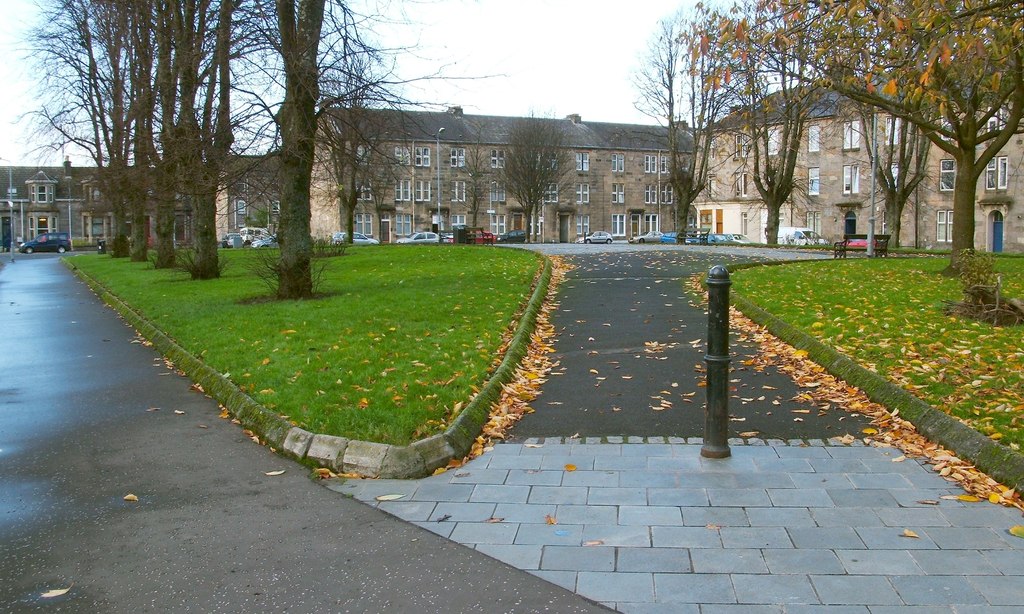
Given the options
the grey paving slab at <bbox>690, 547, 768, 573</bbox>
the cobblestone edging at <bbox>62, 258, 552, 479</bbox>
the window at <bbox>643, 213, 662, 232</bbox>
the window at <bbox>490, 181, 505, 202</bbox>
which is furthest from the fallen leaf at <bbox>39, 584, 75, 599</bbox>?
the window at <bbox>643, 213, 662, 232</bbox>

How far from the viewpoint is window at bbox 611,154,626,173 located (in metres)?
85.8

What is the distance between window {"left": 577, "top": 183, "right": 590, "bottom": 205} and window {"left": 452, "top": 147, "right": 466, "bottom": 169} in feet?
39.6

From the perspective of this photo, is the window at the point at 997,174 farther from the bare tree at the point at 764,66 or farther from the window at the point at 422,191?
the window at the point at 422,191

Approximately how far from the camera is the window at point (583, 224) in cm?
8481

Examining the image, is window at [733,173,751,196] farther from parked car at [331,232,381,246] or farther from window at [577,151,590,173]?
parked car at [331,232,381,246]

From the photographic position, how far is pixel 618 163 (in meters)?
86.1

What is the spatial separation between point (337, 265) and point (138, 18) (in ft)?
30.2

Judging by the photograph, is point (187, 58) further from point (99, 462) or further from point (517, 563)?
point (517, 563)

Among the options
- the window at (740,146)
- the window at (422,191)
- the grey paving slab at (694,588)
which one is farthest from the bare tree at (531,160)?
the grey paving slab at (694,588)

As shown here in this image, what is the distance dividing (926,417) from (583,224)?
78.7 metres

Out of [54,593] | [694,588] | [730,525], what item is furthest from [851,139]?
[54,593]

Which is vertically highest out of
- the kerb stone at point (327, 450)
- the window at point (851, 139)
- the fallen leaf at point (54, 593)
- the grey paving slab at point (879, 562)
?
the window at point (851, 139)

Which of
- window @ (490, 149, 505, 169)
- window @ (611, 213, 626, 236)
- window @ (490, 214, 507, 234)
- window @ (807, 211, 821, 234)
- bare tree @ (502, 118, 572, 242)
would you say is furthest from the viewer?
window @ (611, 213, 626, 236)

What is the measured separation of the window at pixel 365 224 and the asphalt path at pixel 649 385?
66.2 metres
